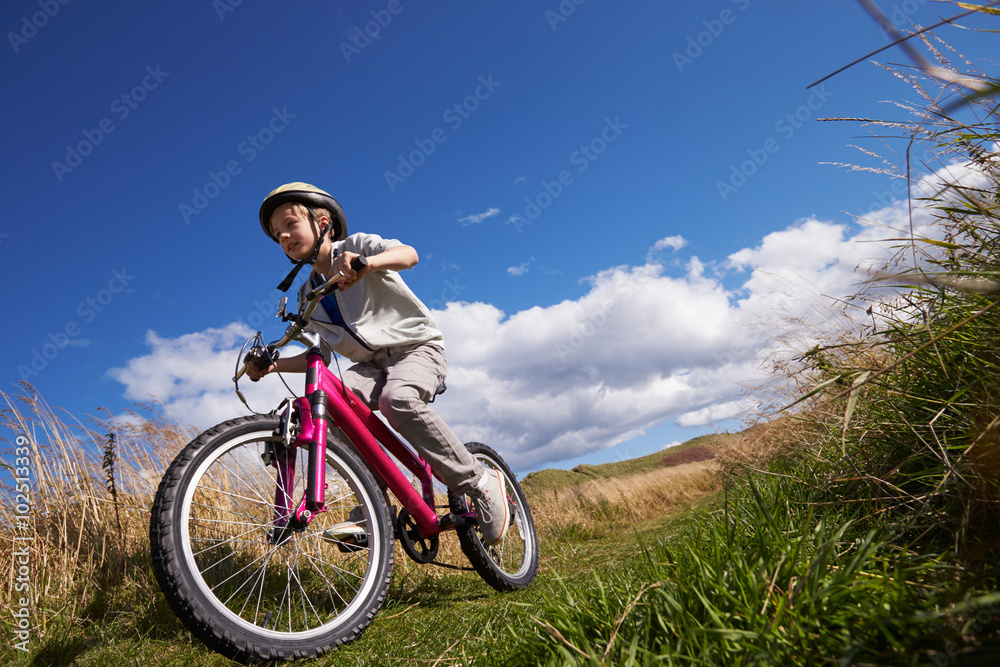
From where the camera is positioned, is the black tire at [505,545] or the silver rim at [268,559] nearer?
the silver rim at [268,559]

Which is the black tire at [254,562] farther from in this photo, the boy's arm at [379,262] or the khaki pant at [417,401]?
the boy's arm at [379,262]

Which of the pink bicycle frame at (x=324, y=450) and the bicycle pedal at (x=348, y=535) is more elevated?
the pink bicycle frame at (x=324, y=450)

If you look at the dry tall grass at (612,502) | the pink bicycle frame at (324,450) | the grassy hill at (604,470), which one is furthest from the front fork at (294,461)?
the grassy hill at (604,470)

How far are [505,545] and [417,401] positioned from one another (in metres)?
1.68

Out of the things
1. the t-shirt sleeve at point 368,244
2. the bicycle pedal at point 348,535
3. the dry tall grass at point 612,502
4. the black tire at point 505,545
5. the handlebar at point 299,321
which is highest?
the t-shirt sleeve at point 368,244

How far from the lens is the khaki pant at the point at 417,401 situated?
273 cm

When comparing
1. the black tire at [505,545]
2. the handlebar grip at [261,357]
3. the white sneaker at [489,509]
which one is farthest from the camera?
the black tire at [505,545]

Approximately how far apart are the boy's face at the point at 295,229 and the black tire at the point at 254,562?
42.4 inches

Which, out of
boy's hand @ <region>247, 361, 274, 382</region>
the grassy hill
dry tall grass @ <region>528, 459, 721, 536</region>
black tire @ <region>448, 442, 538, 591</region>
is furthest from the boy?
the grassy hill

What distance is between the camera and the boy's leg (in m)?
2.72

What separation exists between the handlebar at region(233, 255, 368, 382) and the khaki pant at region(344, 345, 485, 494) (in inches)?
18.1

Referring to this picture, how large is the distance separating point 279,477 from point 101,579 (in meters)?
1.59

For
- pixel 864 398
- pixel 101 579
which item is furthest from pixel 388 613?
pixel 864 398

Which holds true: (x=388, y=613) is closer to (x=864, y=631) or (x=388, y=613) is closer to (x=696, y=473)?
(x=864, y=631)
